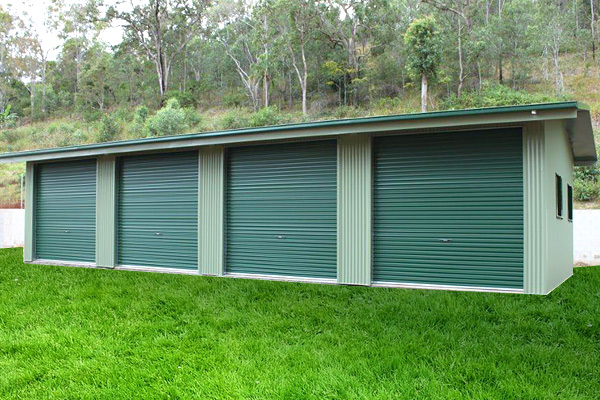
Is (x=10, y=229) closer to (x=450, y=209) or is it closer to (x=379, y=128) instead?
(x=379, y=128)

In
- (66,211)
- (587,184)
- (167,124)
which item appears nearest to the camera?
(66,211)

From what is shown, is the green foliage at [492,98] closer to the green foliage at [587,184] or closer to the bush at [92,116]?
the green foliage at [587,184]

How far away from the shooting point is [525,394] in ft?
16.5

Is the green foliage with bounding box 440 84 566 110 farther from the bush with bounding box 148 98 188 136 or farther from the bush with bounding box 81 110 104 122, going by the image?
the bush with bounding box 81 110 104 122

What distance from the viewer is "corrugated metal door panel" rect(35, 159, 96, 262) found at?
37.6ft

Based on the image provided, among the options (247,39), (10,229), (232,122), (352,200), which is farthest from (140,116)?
(352,200)

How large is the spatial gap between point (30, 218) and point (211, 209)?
18.6 feet

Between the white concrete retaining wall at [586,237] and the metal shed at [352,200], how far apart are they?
229 centimetres

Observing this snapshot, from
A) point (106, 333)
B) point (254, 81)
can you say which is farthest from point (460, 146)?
point (254, 81)

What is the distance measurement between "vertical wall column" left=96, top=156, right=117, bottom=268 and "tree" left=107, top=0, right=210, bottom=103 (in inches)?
1079

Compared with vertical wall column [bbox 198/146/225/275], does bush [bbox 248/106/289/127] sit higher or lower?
higher

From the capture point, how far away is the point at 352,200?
839 centimetres

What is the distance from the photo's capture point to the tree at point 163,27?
124ft

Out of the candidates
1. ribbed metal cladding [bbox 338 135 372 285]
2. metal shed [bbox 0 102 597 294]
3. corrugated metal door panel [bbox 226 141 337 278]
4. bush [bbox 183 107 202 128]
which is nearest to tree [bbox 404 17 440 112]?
bush [bbox 183 107 202 128]
